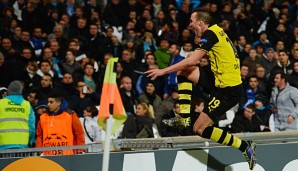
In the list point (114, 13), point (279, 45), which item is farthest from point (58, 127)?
point (279, 45)

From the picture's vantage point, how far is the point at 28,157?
9.63 metres

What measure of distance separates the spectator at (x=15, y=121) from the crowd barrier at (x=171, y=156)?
5.60ft

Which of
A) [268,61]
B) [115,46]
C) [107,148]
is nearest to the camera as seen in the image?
[107,148]

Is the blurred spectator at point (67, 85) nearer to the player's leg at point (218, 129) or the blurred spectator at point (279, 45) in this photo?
the player's leg at point (218, 129)

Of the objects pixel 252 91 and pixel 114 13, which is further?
pixel 114 13

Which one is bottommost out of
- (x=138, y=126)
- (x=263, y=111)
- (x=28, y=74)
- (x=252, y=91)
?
(x=138, y=126)

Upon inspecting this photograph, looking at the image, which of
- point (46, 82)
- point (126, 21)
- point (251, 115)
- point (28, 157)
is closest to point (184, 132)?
point (251, 115)

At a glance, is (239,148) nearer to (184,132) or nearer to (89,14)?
(184,132)

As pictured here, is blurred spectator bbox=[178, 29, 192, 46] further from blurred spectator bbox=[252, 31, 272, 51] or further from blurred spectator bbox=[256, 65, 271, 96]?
blurred spectator bbox=[256, 65, 271, 96]

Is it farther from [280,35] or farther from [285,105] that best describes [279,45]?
[285,105]

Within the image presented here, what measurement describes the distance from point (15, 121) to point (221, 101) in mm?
3537

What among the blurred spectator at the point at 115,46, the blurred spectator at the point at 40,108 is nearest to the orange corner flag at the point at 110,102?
the blurred spectator at the point at 40,108

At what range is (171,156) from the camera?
33.0ft

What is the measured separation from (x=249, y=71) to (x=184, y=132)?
3.75m
